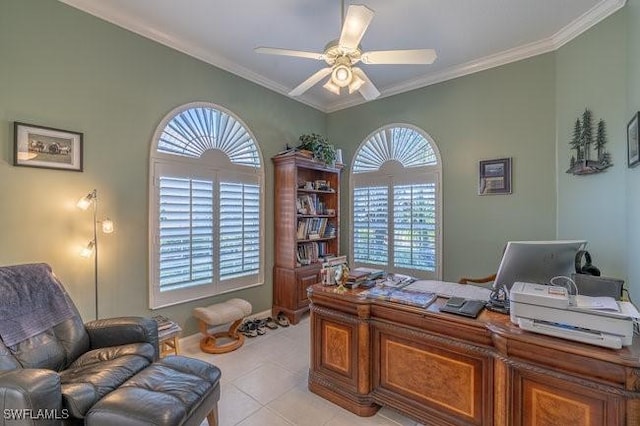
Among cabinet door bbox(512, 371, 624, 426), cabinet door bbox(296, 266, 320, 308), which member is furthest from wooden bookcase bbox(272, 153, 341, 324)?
cabinet door bbox(512, 371, 624, 426)

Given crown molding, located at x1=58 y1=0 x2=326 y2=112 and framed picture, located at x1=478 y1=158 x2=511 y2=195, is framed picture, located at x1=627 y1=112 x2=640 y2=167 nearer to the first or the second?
framed picture, located at x1=478 y1=158 x2=511 y2=195

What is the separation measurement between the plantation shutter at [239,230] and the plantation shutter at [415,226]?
6.25ft

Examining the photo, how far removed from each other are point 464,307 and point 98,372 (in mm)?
2157

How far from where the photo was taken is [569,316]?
138 centimetres

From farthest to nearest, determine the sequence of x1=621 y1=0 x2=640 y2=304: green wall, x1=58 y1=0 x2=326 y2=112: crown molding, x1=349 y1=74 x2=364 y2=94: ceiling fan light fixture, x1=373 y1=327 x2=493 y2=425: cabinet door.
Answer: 1. x1=58 y1=0 x2=326 y2=112: crown molding
2. x1=349 y1=74 x2=364 y2=94: ceiling fan light fixture
3. x1=621 y1=0 x2=640 y2=304: green wall
4. x1=373 y1=327 x2=493 y2=425: cabinet door

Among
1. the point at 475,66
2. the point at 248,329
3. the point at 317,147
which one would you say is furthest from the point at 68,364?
the point at 475,66

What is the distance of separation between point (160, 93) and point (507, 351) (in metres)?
3.51

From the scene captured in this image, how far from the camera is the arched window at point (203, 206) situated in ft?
9.65

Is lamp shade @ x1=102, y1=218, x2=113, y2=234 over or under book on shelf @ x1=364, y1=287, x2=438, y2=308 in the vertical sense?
over

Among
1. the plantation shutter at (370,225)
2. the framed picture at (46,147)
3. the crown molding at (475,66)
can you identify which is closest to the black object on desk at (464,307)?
the plantation shutter at (370,225)

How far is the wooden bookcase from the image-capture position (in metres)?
3.86

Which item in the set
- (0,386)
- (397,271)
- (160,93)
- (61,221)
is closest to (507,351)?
(0,386)

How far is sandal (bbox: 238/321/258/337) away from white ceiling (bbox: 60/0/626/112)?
3090mm

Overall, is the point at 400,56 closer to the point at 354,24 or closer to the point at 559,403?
the point at 354,24
